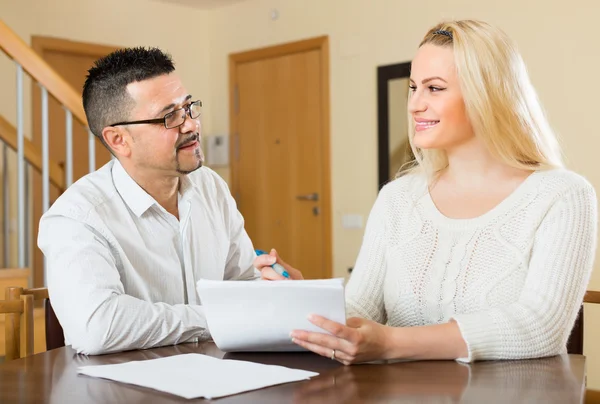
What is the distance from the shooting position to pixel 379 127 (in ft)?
17.4

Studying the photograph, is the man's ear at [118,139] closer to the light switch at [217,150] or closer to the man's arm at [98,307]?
the man's arm at [98,307]

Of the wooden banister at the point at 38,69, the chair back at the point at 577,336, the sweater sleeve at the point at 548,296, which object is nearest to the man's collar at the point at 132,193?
the sweater sleeve at the point at 548,296

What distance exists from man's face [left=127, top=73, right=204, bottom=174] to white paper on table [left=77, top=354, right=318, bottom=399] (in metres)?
0.79

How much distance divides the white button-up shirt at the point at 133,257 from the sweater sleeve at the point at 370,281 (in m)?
0.36

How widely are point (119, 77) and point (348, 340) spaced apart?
1167 mm

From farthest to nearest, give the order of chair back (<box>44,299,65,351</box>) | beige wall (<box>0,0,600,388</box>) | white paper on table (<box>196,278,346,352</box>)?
1. beige wall (<box>0,0,600,388</box>)
2. chair back (<box>44,299,65,351</box>)
3. white paper on table (<box>196,278,346,352</box>)

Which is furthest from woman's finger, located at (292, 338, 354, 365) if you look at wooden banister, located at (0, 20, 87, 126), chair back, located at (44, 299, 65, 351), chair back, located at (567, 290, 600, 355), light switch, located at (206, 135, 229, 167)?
light switch, located at (206, 135, 229, 167)

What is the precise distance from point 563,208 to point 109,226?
1075 millimetres

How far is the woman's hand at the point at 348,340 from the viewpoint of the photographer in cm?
139

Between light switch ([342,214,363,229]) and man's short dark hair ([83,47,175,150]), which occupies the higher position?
man's short dark hair ([83,47,175,150])

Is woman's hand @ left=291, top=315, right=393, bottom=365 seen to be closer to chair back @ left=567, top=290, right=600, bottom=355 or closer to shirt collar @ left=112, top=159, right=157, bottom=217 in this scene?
chair back @ left=567, top=290, right=600, bottom=355

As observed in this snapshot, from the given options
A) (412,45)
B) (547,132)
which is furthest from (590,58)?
(547,132)

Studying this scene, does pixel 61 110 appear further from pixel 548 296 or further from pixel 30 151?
pixel 548 296

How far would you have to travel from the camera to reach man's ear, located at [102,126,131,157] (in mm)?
2229
